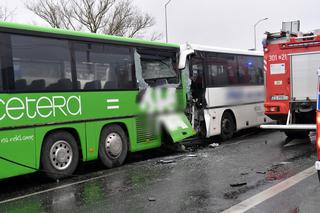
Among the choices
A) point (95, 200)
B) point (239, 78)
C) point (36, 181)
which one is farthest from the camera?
point (239, 78)

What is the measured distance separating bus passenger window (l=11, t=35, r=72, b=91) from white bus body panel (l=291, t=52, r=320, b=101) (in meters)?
6.08

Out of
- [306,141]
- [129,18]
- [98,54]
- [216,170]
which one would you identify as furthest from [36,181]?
[129,18]

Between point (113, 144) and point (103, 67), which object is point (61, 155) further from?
point (103, 67)

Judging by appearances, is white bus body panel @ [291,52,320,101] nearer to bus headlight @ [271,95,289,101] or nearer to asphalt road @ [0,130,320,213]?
bus headlight @ [271,95,289,101]

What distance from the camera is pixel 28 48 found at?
7.71 meters

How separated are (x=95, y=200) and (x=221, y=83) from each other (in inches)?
292

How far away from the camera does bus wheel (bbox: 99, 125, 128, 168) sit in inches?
357

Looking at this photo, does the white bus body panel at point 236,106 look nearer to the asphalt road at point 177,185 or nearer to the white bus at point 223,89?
the white bus at point 223,89

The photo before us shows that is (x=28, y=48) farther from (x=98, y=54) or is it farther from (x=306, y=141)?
(x=306, y=141)

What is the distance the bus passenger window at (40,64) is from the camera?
7516 mm

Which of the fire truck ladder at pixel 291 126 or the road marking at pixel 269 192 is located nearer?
the road marking at pixel 269 192

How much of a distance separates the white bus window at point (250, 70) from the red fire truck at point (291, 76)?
2.32 meters

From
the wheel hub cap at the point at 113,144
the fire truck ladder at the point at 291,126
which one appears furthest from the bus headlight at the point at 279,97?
the wheel hub cap at the point at 113,144

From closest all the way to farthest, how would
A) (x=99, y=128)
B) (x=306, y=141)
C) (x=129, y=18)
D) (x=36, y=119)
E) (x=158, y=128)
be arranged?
(x=36, y=119) → (x=99, y=128) → (x=158, y=128) → (x=306, y=141) → (x=129, y=18)
